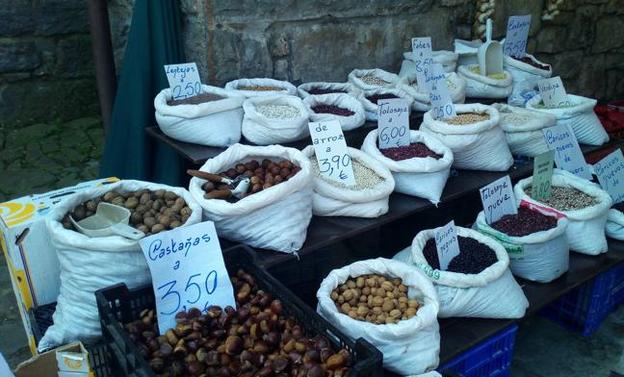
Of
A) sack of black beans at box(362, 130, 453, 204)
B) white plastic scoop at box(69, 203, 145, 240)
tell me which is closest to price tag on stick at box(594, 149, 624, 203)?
sack of black beans at box(362, 130, 453, 204)

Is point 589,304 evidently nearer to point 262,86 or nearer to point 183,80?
point 262,86

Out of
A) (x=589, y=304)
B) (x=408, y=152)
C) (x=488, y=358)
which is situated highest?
(x=408, y=152)

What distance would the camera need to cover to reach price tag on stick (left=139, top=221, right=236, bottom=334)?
141cm

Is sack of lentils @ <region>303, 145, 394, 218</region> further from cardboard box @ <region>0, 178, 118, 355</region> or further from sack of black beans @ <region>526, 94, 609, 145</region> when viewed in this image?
sack of black beans @ <region>526, 94, 609, 145</region>

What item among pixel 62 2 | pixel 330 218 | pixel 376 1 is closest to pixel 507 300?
pixel 330 218

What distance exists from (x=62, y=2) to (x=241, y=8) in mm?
1881

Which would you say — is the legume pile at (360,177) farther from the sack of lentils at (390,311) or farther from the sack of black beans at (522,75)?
the sack of black beans at (522,75)

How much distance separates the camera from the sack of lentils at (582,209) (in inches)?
84.0

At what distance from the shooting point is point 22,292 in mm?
1643

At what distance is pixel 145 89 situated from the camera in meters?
2.36

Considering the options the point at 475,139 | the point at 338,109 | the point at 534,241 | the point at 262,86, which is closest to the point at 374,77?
the point at 338,109

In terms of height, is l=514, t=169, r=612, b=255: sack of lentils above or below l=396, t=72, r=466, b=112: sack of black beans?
below

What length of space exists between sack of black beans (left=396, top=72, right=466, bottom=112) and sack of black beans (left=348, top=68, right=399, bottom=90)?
5 centimetres

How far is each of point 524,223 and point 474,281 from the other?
48cm
